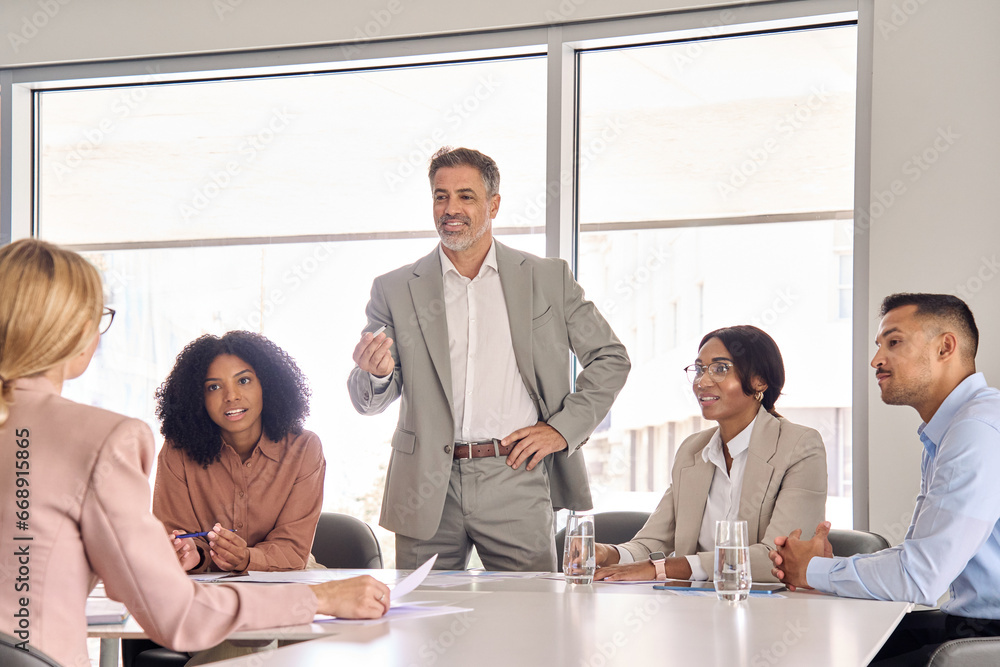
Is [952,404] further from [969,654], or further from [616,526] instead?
[616,526]

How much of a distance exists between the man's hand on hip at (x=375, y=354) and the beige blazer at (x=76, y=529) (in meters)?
1.43

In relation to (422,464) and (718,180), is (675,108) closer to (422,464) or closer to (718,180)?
(718,180)

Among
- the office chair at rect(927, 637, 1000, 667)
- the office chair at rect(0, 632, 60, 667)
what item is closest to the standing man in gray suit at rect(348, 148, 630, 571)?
the office chair at rect(927, 637, 1000, 667)

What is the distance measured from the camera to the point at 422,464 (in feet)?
9.70

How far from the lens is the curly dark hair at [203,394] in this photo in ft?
9.39

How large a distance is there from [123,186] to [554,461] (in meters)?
2.58

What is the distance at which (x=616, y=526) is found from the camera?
312 cm

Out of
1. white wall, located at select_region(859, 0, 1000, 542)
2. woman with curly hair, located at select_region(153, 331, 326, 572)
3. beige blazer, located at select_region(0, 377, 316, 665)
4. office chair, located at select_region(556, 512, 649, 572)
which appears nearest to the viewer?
beige blazer, located at select_region(0, 377, 316, 665)

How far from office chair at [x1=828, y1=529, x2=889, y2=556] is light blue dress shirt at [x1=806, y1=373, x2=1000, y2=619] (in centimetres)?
47

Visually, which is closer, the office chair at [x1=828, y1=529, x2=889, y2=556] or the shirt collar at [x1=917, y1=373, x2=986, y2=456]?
the shirt collar at [x1=917, y1=373, x2=986, y2=456]

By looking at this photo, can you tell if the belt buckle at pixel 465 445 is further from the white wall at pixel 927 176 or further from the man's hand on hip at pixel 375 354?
the white wall at pixel 927 176

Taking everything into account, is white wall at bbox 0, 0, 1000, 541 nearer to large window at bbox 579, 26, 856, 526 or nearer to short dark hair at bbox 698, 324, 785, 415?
large window at bbox 579, 26, 856, 526

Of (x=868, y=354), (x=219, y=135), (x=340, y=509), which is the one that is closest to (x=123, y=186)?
(x=219, y=135)

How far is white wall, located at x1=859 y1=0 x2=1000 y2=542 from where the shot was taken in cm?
328
